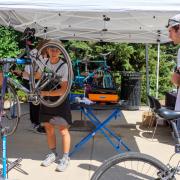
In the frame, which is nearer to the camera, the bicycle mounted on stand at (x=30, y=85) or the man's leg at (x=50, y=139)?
the bicycle mounted on stand at (x=30, y=85)

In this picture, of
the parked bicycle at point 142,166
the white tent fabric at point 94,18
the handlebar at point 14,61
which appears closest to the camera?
the parked bicycle at point 142,166

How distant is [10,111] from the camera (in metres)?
4.38

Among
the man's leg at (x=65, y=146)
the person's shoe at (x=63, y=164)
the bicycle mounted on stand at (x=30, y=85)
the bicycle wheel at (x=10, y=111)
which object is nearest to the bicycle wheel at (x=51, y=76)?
the bicycle mounted on stand at (x=30, y=85)

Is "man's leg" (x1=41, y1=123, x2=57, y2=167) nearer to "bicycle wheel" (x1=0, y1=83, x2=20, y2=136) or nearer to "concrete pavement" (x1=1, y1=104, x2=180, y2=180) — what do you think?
"concrete pavement" (x1=1, y1=104, x2=180, y2=180)

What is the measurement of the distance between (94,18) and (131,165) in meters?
4.94

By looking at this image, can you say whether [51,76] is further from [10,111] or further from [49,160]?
[49,160]

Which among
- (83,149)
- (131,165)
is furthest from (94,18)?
(131,165)

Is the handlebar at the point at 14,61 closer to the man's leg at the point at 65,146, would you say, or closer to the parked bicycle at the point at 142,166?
the man's leg at the point at 65,146

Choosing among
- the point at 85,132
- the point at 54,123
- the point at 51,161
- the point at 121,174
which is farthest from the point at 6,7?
the point at 85,132

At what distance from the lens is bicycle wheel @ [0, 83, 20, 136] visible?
422 centimetres

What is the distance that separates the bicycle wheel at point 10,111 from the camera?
13.8ft

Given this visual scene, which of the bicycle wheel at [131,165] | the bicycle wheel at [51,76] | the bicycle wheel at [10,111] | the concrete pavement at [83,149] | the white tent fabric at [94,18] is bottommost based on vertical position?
the concrete pavement at [83,149]

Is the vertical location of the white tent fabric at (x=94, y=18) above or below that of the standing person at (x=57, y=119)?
above

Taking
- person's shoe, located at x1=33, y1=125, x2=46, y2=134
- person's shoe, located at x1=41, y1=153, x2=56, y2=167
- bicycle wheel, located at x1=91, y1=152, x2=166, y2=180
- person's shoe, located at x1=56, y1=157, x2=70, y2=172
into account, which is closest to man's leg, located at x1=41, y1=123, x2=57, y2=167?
person's shoe, located at x1=41, y1=153, x2=56, y2=167
